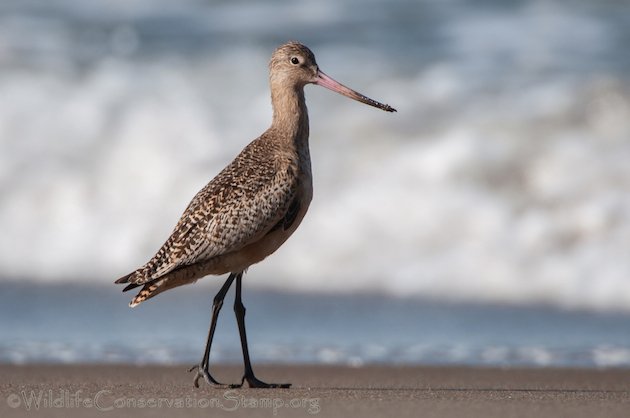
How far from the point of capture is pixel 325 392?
6285mm

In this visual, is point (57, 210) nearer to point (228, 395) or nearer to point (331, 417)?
point (228, 395)

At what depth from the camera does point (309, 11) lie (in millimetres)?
15352

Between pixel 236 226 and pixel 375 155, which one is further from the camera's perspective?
pixel 375 155

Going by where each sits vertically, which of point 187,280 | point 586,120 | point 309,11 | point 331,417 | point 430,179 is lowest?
point 331,417

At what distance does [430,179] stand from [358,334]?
3084mm

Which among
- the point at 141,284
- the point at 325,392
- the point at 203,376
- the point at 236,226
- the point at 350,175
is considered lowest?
the point at 325,392

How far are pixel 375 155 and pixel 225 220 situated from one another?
5390 millimetres

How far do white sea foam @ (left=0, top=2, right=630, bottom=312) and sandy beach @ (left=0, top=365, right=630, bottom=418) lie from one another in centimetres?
245

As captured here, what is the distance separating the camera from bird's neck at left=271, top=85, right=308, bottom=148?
7.07 metres

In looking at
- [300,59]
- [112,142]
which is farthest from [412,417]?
[112,142]

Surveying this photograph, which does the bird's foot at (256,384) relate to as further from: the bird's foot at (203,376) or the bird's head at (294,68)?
the bird's head at (294,68)

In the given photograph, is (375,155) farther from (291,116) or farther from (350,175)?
(291,116)

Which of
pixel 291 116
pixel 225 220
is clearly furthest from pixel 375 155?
pixel 225 220

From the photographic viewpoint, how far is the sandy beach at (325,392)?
18.5 ft
